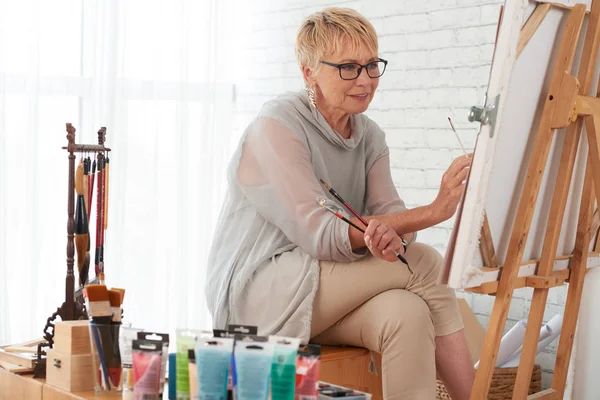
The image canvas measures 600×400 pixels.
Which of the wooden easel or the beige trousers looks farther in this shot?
the beige trousers

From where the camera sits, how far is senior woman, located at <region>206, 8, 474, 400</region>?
2123mm

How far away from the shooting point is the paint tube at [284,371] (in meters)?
1.52

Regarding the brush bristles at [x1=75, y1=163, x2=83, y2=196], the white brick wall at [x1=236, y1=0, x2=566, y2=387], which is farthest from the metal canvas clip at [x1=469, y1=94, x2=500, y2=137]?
the white brick wall at [x1=236, y1=0, x2=566, y2=387]

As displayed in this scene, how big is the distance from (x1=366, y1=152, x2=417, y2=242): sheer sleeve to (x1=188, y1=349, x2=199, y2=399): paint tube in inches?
39.6

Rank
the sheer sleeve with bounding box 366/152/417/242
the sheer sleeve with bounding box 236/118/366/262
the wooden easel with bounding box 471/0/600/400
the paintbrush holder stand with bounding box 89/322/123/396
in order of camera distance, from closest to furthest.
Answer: the wooden easel with bounding box 471/0/600/400 → the paintbrush holder stand with bounding box 89/322/123/396 → the sheer sleeve with bounding box 236/118/366/262 → the sheer sleeve with bounding box 366/152/417/242

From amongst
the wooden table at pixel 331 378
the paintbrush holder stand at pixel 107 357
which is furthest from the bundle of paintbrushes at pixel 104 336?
the wooden table at pixel 331 378

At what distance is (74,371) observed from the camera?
1.99m

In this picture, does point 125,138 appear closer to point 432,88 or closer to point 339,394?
point 432,88

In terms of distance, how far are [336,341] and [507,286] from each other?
0.63 m

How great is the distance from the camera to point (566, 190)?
1.91 metres

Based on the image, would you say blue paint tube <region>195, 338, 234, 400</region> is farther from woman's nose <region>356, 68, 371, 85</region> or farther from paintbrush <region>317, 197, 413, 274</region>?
woman's nose <region>356, 68, 371, 85</region>

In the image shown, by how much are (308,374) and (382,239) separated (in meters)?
0.64

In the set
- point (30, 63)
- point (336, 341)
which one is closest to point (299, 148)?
point (336, 341)

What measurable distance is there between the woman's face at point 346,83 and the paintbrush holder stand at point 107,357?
2.91ft
